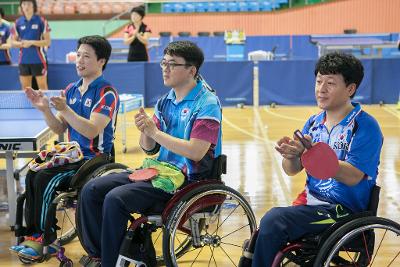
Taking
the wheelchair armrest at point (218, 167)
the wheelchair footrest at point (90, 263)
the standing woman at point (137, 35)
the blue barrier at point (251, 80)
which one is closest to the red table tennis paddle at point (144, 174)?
the wheelchair armrest at point (218, 167)

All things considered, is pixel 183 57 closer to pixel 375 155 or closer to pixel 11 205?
pixel 375 155

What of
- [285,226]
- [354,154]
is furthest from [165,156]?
[354,154]

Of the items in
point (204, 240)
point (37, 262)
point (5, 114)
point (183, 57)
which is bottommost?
point (37, 262)

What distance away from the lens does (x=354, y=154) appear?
259 centimetres

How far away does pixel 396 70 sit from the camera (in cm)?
1003

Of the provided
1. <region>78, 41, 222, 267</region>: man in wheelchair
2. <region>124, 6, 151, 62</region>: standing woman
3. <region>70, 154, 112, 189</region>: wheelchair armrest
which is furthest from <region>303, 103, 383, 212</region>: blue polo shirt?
<region>124, 6, 151, 62</region>: standing woman

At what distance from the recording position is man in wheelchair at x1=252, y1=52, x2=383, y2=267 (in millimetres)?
2514

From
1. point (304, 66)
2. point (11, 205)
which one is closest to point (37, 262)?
point (11, 205)

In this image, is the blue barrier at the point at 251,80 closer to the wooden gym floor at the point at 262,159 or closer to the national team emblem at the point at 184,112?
the wooden gym floor at the point at 262,159

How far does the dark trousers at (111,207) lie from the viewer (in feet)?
9.60

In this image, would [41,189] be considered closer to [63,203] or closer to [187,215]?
[63,203]

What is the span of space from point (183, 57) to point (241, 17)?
711 inches

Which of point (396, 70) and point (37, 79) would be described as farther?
point (396, 70)

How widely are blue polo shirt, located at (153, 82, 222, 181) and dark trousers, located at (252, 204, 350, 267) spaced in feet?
2.14
